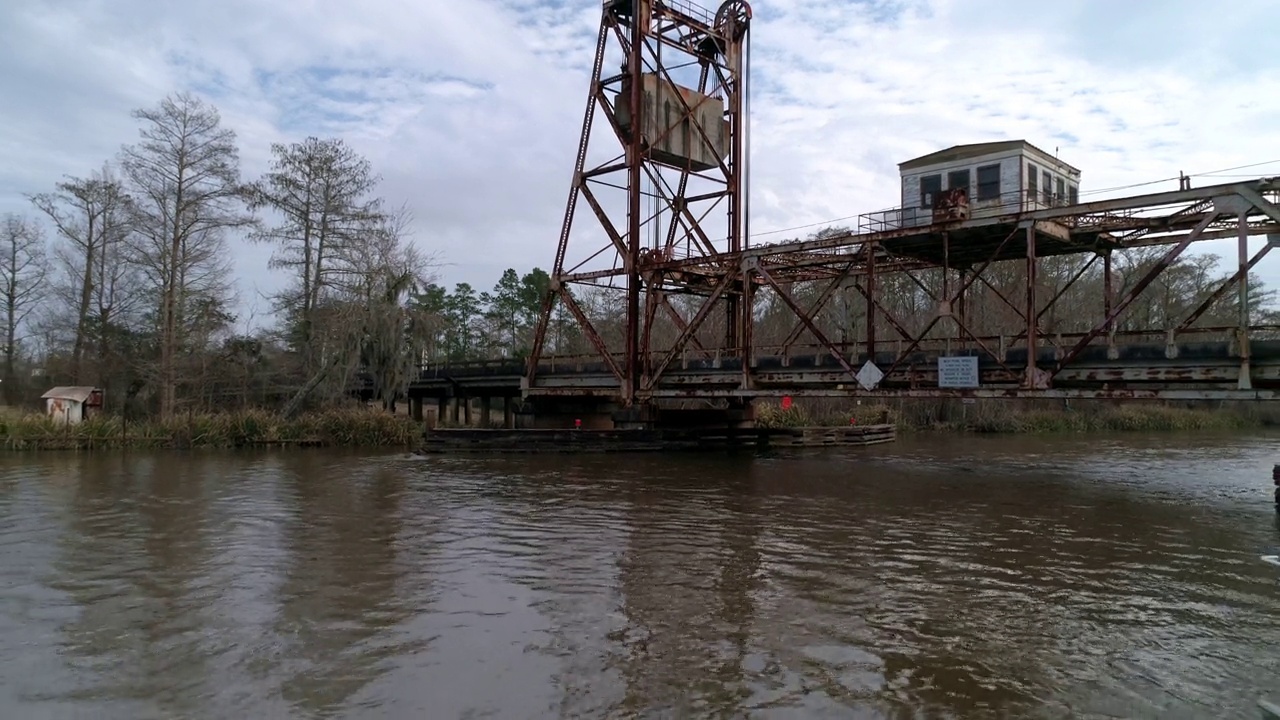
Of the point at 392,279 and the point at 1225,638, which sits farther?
the point at 392,279

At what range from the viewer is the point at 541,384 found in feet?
120

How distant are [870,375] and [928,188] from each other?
24.6 feet

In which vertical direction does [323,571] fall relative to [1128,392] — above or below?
below

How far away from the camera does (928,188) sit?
87.3ft

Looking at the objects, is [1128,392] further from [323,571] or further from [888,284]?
[888,284]

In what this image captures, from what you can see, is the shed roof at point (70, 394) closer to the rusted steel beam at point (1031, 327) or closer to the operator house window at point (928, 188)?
the operator house window at point (928, 188)

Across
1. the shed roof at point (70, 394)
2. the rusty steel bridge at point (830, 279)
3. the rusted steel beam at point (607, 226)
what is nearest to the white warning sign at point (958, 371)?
the rusty steel bridge at point (830, 279)

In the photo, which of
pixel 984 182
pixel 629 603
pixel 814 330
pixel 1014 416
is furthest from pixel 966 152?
pixel 1014 416

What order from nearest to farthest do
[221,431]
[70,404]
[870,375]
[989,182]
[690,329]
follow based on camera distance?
[870,375]
[989,182]
[690,329]
[221,431]
[70,404]

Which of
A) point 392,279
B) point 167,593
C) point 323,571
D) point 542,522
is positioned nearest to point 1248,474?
point 542,522

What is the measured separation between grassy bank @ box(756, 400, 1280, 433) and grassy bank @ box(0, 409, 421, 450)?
67.9 feet

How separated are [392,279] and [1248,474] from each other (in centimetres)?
3364

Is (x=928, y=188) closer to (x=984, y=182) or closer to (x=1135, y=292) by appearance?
(x=984, y=182)

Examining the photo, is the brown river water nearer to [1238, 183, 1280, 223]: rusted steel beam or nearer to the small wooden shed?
[1238, 183, 1280, 223]: rusted steel beam
